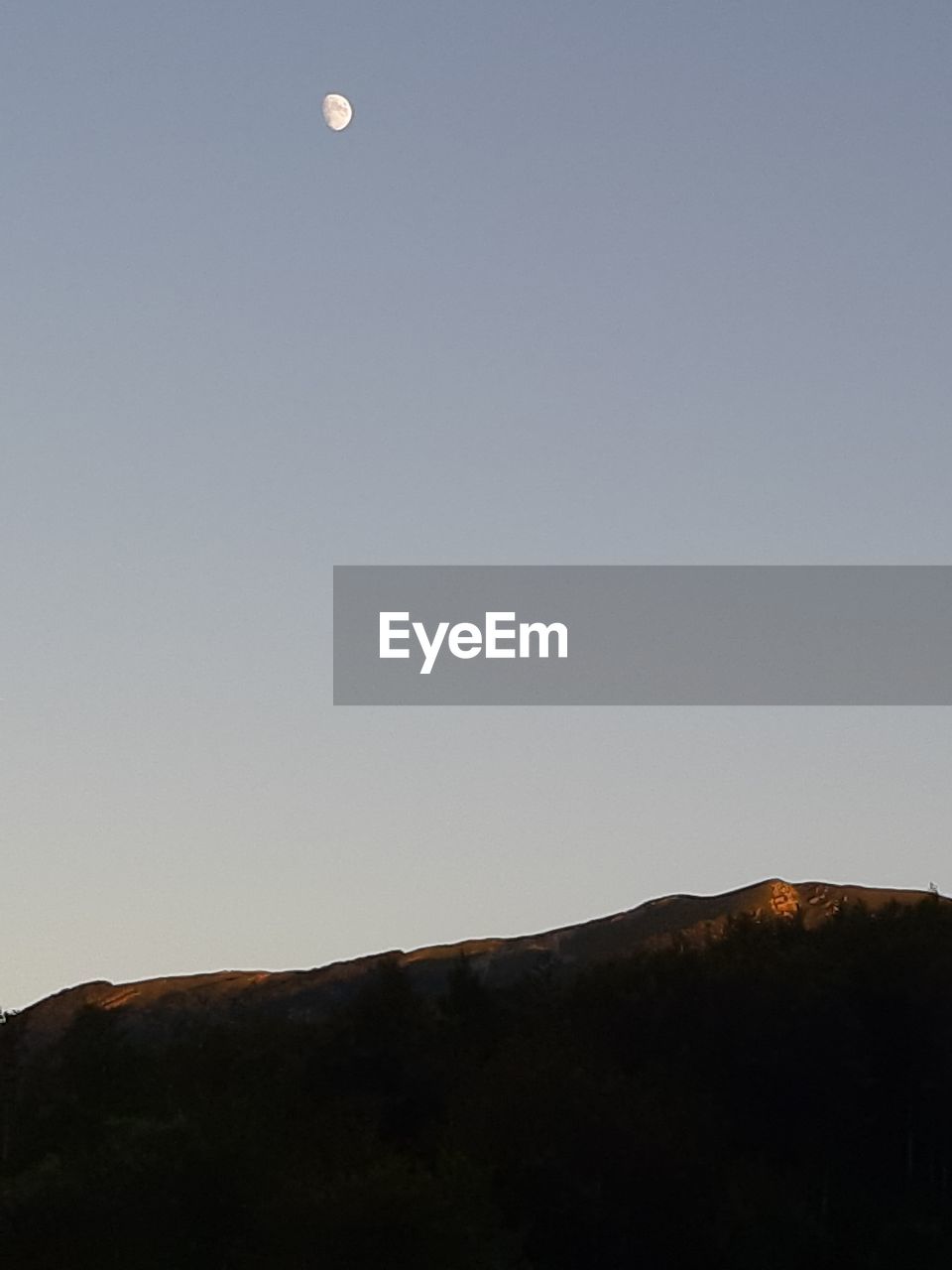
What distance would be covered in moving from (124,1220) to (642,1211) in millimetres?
14412

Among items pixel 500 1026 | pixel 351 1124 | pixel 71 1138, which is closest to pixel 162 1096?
pixel 71 1138

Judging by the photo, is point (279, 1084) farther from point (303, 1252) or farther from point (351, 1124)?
point (303, 1252)

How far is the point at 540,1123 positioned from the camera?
205 feet

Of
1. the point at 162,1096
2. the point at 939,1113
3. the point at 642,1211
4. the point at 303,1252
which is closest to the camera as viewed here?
the point at 303,1252

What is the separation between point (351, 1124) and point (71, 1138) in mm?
10215

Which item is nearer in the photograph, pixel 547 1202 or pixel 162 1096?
pixel 547 1202

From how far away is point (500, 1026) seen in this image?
87000mm

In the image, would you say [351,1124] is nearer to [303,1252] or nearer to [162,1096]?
[162,1096]

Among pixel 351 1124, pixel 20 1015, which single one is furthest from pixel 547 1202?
pixel 20 1015

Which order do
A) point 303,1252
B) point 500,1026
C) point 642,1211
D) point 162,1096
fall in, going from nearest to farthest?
point 303,1252
point 642,1211
point 162,1096
point 500,1026

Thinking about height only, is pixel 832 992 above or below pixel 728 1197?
above

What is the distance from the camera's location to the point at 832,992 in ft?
243

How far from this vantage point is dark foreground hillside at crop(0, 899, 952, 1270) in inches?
2096

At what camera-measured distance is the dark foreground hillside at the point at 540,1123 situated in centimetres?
5325
